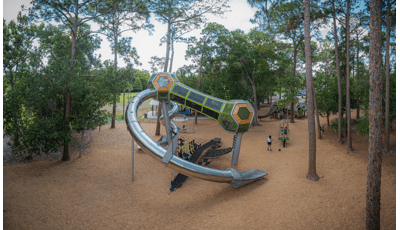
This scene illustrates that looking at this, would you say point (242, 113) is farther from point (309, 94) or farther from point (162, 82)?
point (162, 82)

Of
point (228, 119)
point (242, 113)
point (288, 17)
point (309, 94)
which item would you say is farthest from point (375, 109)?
point (288, 17)

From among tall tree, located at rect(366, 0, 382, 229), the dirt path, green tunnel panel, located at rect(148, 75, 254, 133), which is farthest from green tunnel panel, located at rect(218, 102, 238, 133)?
tall tree, located at rect(366, 0, 382, 229)

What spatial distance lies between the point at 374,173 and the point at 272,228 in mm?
3931

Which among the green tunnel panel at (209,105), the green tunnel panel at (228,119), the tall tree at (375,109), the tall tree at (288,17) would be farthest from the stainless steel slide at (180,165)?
the tall tree at (288,17)

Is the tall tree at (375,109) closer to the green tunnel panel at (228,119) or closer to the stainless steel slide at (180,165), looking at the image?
the stainless steel slide at (180,165)

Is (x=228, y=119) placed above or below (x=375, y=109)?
below

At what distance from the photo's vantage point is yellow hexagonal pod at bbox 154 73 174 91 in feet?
43.3

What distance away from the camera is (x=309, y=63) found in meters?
11.2

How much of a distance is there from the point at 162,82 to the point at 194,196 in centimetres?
703

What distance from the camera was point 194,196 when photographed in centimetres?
1127

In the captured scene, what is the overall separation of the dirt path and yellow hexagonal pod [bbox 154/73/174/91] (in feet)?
19.0

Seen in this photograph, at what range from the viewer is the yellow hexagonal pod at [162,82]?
13.2 m

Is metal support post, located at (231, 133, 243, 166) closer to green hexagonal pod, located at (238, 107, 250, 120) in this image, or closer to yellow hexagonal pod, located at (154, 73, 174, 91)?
green hexagonal pod, located at (238, 107, 250, 120)

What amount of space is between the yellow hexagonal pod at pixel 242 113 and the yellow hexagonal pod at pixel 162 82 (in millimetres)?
4376
